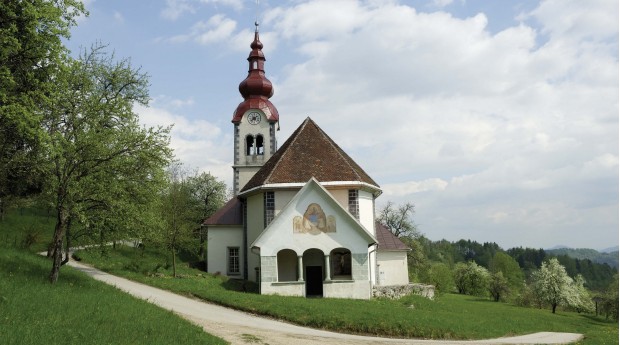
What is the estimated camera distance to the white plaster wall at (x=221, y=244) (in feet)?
111

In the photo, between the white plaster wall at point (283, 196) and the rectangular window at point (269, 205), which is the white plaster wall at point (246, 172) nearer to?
the rectangular window at point (269, 205)

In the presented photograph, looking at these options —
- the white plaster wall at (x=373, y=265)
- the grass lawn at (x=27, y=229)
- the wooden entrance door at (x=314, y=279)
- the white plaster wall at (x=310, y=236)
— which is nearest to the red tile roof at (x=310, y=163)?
the white plaster wall at (x=310, y=236)

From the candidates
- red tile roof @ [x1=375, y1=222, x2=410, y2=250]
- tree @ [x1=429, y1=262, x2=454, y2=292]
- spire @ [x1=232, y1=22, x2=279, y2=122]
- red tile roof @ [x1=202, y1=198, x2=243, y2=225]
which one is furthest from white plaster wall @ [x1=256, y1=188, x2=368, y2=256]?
tree @ [x1=429, y1=262, x2=454, y2=292]

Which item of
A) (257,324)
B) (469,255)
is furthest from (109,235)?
(469,255)

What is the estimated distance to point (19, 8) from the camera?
55.5ft

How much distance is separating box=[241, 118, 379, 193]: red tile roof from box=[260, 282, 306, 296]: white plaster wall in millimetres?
5853

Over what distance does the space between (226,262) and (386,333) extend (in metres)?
18.2

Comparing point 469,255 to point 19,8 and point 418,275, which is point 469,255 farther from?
point 19,8

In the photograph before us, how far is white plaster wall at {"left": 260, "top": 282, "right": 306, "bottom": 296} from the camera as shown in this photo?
82.9 ft

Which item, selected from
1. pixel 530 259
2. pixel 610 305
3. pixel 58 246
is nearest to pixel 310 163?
pixel 58 246

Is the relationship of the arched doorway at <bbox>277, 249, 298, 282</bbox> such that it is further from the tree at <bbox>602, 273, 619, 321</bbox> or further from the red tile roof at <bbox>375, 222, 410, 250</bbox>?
the tree at <bbox>602, 273, 619, 321</bbox>

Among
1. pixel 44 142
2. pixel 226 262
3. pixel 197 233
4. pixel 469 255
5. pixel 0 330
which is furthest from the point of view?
pixel 469 255

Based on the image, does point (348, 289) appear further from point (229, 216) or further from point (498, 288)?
point (498, 288)

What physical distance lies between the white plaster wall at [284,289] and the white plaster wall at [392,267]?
9.68 m
